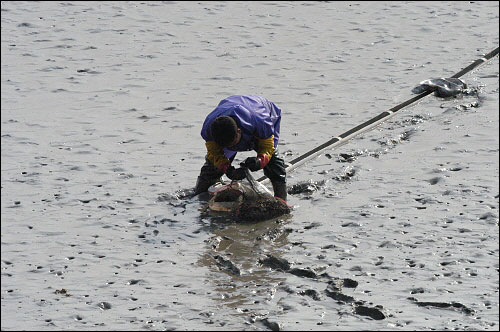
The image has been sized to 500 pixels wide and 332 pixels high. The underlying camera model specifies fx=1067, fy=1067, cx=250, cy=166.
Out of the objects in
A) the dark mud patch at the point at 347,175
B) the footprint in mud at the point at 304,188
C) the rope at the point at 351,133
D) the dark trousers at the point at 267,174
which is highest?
the dark trousers at the point at 267,174

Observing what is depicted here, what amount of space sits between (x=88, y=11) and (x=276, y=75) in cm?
461

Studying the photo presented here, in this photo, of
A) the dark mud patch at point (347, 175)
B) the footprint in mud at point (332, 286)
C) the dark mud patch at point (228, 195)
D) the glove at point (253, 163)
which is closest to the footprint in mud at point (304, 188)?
the dark mud patch at point (347, 175)

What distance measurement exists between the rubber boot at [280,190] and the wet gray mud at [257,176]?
0.24 m

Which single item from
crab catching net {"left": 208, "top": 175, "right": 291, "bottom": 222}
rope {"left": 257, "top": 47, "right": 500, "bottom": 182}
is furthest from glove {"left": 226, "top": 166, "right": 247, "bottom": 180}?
rope {"left": 257, "top": 47, "right": 500, "bottom": 182}

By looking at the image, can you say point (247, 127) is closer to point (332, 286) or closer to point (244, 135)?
point (244, 135)

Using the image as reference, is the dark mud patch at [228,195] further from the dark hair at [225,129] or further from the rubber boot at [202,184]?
the dark hair at [225,129]

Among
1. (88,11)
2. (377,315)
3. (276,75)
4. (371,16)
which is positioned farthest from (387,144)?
(88,11)

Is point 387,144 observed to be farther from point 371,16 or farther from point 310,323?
point 371,16

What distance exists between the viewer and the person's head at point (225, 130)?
8977 millimetres

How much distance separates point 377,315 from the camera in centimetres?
779

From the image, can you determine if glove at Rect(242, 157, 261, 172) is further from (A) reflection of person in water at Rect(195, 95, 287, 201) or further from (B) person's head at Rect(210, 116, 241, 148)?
(B) person's head at Rect(210, 116, 241, 148)

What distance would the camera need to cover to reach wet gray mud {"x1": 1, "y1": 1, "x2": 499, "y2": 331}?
26.4 ft

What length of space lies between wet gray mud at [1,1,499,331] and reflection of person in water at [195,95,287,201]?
1.64 ft

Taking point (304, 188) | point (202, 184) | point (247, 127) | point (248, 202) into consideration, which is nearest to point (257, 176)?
point (304, 188)
